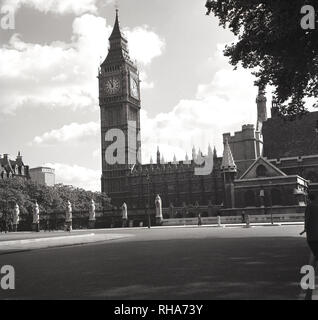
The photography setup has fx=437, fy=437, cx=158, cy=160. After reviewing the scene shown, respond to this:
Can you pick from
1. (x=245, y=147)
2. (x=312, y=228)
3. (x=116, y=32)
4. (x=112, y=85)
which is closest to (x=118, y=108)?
(x=112, y=85)

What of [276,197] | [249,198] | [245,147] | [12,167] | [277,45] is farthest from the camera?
[12,167]

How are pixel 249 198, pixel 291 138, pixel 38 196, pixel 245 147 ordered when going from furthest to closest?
pixel 245 147 → pixel 291 138 → pixel 38 196 → pixel 249 198

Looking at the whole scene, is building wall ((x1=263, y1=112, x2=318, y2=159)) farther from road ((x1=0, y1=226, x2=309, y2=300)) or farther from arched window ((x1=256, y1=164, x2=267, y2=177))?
road ((x1=0, y1=226, x2=309, y2=300))

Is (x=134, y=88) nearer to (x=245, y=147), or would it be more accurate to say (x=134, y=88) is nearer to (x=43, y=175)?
(x=245, y=147)

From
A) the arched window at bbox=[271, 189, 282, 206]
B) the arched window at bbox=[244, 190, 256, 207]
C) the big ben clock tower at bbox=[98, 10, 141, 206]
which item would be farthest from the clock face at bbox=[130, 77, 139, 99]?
the arched window at bbox=[271, 189, 282, 206]

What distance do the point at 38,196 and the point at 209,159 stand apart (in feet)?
156

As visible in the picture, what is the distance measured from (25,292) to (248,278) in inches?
182

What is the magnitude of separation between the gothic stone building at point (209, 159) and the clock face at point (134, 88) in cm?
28

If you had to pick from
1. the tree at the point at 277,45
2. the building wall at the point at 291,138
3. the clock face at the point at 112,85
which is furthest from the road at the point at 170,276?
the clock face at the point at 112,85

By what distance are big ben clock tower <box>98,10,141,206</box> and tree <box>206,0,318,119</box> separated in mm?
94252

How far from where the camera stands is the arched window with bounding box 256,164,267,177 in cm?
6103

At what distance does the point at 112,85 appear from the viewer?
387 feet

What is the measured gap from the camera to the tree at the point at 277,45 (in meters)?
13.6
